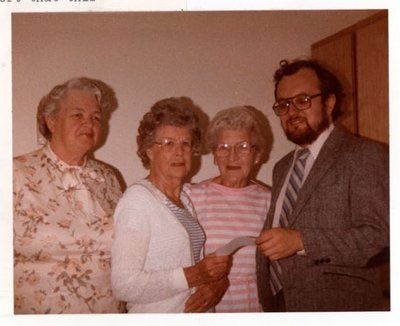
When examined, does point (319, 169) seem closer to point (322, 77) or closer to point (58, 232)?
point (322, 77)

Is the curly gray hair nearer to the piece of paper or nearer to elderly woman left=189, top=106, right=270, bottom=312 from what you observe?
elderly woman left=189, top=106, right=270, bottom=312

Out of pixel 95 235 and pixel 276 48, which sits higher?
pixel 276 48

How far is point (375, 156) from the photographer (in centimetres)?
76

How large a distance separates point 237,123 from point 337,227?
23 centimetres

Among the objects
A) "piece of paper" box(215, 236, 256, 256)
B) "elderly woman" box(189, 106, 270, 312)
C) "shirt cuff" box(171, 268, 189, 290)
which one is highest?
"elderly woman" box(189, 106, 270, 312)

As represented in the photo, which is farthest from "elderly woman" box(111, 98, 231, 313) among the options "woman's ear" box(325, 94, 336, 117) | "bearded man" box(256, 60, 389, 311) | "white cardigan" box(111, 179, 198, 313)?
"woman's ear" box(325, 94, 336, 117)

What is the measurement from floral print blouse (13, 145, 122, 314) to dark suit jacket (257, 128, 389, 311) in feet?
0.86

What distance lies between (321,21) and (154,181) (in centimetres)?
38

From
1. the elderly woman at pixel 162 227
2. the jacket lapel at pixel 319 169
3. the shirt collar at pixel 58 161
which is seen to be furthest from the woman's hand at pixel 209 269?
the shirt collar at pixel 58 161

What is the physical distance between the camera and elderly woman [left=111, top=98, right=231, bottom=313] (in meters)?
0.74

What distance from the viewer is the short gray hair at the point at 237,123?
74cm
